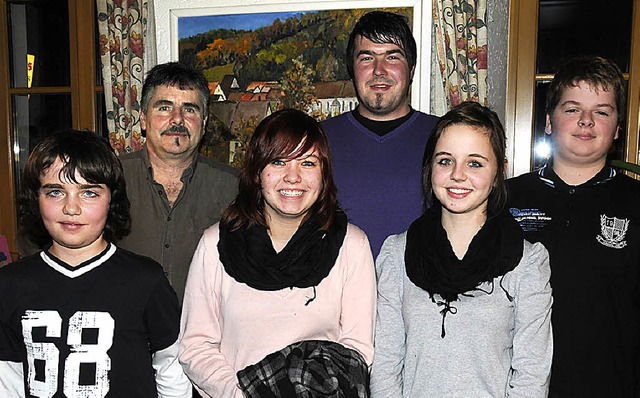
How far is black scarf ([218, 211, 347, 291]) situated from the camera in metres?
1.61

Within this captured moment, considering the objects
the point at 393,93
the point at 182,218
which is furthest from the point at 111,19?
the point at 393,93

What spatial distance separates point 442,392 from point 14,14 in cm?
367

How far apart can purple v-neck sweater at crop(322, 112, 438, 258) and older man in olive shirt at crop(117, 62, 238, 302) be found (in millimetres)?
472

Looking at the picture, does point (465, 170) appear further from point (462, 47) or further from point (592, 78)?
point (462, 47)

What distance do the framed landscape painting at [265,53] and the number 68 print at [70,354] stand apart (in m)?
1.87

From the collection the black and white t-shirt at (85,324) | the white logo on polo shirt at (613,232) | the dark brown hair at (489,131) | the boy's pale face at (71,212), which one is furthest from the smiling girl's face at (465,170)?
the boy's pale face at (71,212)

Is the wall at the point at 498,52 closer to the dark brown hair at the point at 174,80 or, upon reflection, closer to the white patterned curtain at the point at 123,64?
the dark brown hair at the point at 174,80

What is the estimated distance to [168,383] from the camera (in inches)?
66.0

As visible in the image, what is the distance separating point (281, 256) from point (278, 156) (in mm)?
286

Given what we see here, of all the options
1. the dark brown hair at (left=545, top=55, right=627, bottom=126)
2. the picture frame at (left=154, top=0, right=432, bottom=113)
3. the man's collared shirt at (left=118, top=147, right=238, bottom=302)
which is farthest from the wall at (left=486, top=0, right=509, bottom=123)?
the man's collared shirt at (left=118, top=147, right=238, bottom=302)

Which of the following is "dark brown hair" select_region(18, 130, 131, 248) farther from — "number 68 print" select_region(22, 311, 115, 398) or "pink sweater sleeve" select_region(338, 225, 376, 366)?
"pink sweater sleeve" select_region(338, 225, 376, 366)

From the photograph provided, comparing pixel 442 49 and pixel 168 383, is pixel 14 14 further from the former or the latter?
pixel 168 383

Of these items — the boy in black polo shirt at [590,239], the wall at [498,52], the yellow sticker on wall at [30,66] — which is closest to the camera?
the boy in black polo shirt at [590,239]

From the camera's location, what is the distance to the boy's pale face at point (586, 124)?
72.8 inches
